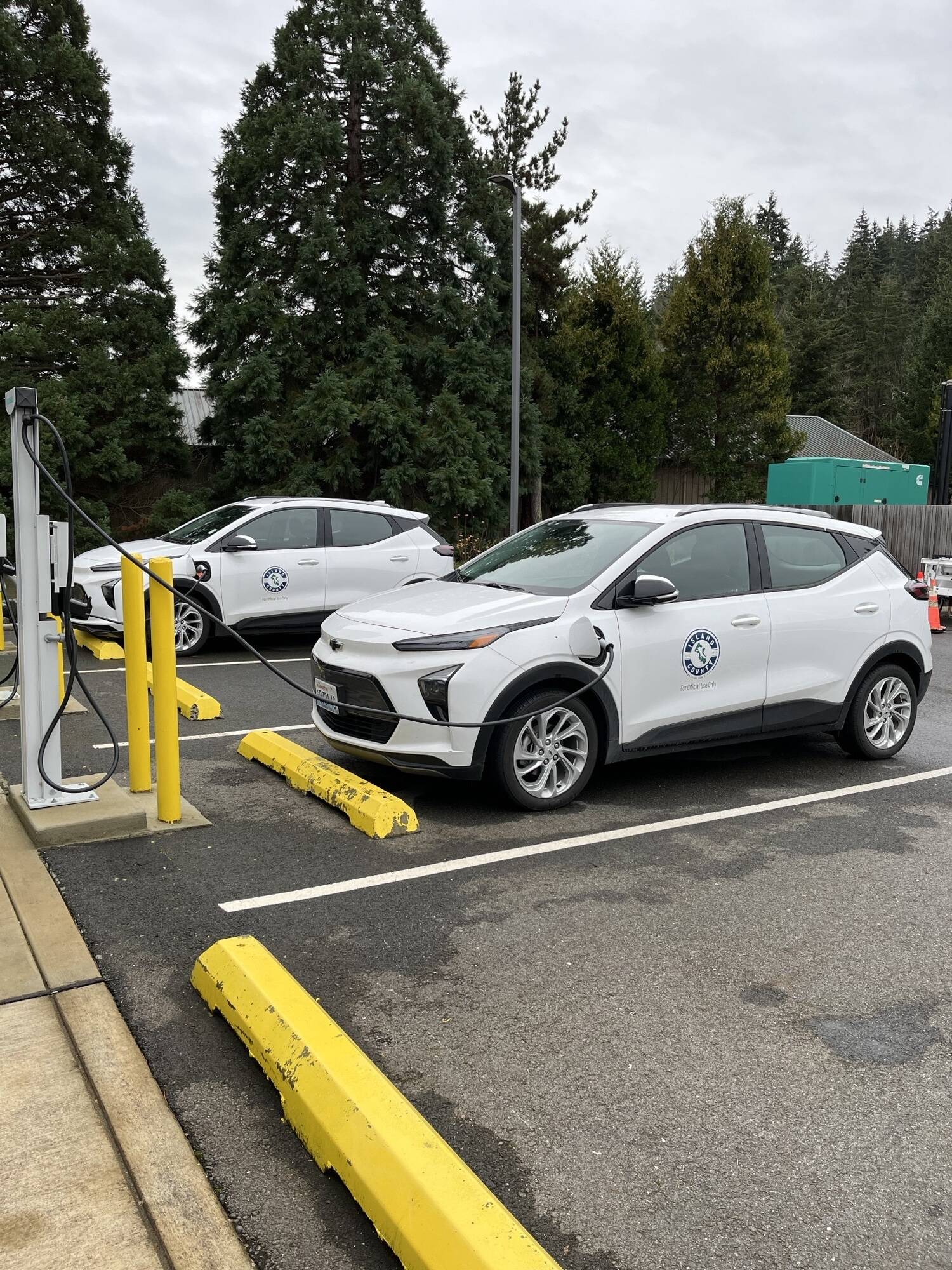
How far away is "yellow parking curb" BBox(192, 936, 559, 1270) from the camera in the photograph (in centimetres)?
229

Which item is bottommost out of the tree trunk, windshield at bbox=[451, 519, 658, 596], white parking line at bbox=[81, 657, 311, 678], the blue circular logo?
white parking line at bbox=[81, 657, 311, 678]

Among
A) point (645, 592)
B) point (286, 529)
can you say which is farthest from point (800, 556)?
point (286, 529)

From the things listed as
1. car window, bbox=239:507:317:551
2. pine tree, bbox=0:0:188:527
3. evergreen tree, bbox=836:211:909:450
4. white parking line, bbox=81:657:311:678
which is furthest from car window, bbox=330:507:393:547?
evergreen tree, bbox=836:211:909:450

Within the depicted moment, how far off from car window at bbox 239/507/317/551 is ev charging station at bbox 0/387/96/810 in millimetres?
6227

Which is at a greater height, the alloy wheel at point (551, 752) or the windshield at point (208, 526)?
the windshield at point (208, 526)

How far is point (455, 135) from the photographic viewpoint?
22.4 m

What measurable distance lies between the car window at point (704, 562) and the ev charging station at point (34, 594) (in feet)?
10.2

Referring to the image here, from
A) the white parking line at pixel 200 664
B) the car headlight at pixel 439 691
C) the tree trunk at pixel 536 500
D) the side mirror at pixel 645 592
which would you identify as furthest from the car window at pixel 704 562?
the tree trunk at pixel 536 500

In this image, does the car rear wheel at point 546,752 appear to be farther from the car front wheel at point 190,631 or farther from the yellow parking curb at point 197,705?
the car front wheel at point 190,631

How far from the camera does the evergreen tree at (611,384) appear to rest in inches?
1018

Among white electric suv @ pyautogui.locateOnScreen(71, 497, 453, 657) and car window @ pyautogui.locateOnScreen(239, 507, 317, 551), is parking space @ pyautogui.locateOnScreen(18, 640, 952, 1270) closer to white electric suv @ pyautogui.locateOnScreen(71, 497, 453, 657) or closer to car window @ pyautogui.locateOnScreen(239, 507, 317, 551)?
white electric suv @ pyautogui.locateOnScreen(71, 497, 453, 657)

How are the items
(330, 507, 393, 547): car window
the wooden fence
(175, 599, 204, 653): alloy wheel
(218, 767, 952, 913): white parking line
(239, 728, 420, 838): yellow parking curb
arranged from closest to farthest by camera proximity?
1. (218, 767, 952, 913): white parking line
2. (239, 728, 420, 838): yellow parking curb
3. (175, 599, 204, 653): alloy wheel
4. (330, 507, 393, 547): car window
5. the wooden fence

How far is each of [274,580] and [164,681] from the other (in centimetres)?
610

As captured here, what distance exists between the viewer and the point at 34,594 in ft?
15.9
